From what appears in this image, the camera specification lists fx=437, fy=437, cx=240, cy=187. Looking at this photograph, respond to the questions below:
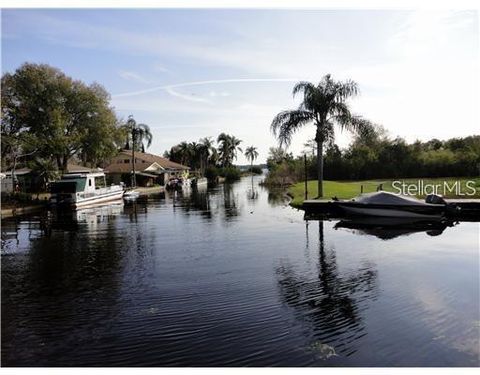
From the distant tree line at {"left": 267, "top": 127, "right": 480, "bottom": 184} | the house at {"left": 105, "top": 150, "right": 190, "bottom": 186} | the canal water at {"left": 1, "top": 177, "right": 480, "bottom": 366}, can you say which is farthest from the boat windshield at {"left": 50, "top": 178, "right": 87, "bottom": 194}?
the house at {"left": 105, "top": 150, "right": 190, "bottom": 186}

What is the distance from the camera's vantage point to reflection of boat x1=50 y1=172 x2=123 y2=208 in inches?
1399

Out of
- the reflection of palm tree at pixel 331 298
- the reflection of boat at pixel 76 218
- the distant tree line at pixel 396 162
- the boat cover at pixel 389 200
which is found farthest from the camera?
the distant tree line at pixel 396 162

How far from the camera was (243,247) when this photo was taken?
55.6 ft

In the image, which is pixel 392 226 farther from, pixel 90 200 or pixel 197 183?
pixel 197 183

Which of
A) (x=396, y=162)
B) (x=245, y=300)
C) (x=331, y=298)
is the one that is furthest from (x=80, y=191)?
(x=396, y=162)

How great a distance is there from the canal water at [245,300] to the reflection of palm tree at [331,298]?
31mm

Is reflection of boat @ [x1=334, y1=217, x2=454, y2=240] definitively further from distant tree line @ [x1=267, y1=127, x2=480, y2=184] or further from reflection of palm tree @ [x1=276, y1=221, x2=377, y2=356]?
distant tree line @ [x1=267, y1=127, x2=480, y2=184]

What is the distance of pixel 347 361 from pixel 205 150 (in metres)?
98.5

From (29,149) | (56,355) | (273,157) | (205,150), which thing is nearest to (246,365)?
(56,355)

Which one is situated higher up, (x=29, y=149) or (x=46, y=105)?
(x=46, y=105)

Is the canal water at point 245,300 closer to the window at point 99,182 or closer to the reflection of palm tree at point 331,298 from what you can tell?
the reflection of palm tree at point 331,298


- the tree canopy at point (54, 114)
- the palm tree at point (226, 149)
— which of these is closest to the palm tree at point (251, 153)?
→ the palm tree at point (226, 149)

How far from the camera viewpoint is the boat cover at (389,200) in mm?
23844

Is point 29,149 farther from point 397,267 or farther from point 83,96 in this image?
point 397,267
